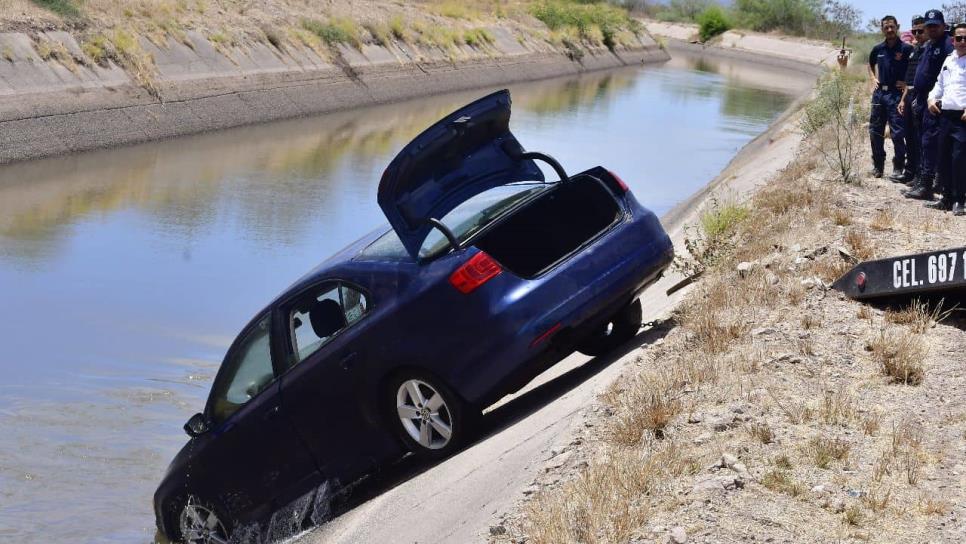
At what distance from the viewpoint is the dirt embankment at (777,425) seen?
538 cm

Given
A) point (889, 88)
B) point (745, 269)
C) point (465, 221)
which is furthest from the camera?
point (889, 88)

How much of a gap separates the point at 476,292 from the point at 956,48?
6.16 meters

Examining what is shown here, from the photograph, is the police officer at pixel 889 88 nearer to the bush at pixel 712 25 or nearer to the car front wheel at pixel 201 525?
the car front wheel at pixel 201 525

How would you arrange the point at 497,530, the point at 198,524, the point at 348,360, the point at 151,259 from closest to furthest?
1. the point at 497,530
2. the point at 348,360
3. the point at 198,524
4. the point at 151,259

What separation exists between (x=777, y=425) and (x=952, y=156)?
6202 millimetres

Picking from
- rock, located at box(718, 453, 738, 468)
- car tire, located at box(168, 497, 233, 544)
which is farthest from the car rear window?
rock, located at box(718, 453, 738, 468)

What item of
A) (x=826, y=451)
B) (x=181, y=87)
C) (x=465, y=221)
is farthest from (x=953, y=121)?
(x=181, y=87)

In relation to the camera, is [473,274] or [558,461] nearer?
[558,461]

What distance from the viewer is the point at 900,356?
7270 mm

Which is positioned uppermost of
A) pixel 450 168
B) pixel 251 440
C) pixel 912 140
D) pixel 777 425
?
pixel 450 168

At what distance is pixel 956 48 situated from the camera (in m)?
11.5

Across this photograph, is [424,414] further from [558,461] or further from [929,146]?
[929,146]

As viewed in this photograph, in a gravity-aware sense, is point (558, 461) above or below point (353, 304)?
below

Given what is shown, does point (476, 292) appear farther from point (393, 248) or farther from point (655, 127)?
point (655, 127)
